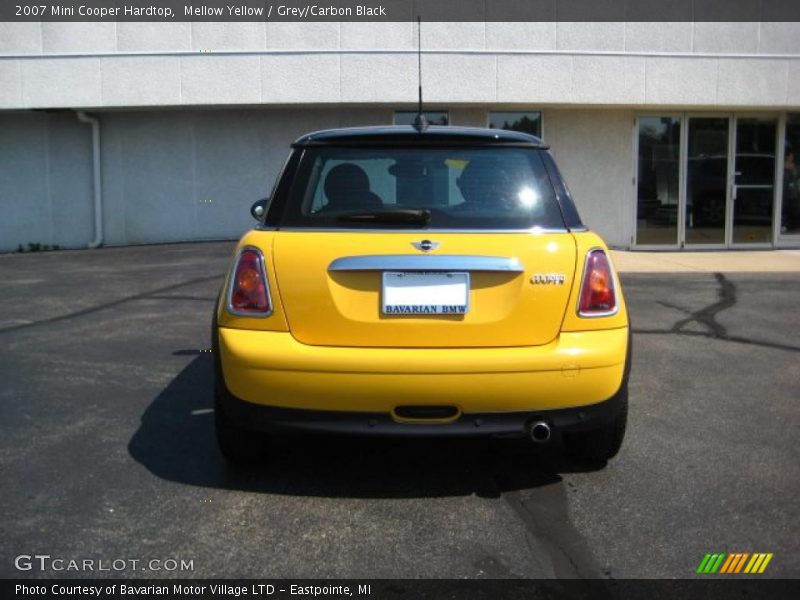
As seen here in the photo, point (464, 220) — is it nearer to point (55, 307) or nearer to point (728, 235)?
point (55, 307)

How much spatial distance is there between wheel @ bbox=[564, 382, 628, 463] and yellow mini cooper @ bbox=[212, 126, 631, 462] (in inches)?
5.4

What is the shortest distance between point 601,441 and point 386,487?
3.32ft

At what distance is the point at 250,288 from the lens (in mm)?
3434

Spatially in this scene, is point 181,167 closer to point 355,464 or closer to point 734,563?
point 355,464

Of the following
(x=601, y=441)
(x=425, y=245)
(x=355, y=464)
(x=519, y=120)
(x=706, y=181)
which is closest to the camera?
(x=425, y=245)

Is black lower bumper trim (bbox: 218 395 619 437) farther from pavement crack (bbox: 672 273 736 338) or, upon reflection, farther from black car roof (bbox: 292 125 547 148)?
pavement crack (bbox: 672 273 736 338)

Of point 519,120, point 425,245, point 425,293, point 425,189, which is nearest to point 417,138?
point 425,189

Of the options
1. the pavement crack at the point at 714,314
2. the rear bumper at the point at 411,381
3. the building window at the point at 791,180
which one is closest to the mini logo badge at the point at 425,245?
the rear bumper at the point at 411,381

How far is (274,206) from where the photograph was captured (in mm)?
3650

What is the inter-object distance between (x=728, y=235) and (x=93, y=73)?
11.3 meters

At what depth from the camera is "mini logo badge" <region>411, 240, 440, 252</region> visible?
335 centimetres

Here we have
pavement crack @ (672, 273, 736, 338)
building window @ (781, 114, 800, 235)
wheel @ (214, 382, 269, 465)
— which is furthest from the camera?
building window @ (781, 114, 800, 235)

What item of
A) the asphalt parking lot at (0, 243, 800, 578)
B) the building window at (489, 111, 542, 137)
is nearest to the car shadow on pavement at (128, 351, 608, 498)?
the asphalt parking lot at (0, 243, 800, 578)
